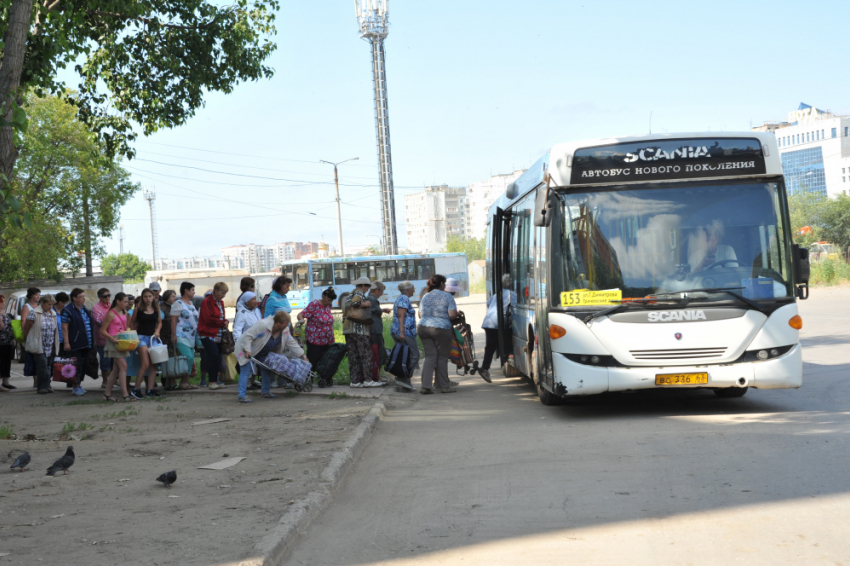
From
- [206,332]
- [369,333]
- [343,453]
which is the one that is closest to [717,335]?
[343,453]

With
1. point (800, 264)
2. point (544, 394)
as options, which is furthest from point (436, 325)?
point (800, 264)

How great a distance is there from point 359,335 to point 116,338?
11.9 feet

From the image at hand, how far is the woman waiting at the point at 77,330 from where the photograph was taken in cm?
1415

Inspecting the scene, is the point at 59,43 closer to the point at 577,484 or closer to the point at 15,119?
the point at 15,119

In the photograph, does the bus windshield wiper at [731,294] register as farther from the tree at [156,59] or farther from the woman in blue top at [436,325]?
the tree at [156,59]

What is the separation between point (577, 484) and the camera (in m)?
6.50

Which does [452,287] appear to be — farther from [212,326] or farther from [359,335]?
[212,326]

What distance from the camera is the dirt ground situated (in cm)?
514

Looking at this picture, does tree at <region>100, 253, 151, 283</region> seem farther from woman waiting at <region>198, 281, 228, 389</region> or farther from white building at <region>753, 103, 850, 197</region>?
woman waiting at <region>198, 281, 228, 389</region>

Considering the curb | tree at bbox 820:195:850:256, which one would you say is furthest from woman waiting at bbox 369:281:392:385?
tree at bbox 820:195:850:256

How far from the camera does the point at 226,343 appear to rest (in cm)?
1420

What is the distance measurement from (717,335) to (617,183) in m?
2.01

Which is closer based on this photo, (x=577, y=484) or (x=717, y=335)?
(x=577, y=484)

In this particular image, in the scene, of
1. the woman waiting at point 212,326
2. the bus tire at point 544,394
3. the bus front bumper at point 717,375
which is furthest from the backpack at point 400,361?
the bus front bumper at point 717,375
